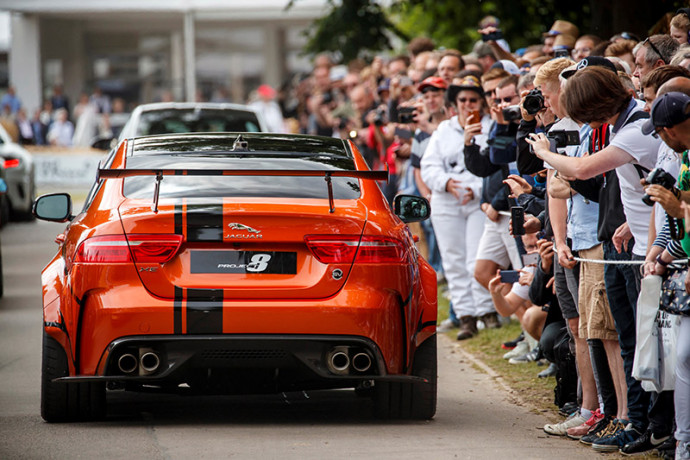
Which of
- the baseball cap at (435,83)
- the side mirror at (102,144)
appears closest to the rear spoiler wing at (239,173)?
the baseball cap at (435,83)

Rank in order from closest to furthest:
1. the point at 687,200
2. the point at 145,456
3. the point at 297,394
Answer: the point at 687,200 → the point at 145,456 → the point at 297,394

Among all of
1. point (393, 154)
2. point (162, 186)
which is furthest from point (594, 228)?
point (393, 154)

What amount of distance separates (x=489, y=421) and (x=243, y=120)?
864 centimetres

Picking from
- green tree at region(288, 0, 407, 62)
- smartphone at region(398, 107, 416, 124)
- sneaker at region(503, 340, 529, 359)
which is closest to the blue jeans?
sneaker at region(503, 340, 529, 359)

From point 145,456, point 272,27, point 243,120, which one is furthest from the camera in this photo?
point 272,27

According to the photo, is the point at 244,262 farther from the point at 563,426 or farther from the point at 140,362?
the point at 563,426

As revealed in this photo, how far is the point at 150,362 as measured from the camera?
671 centimetres

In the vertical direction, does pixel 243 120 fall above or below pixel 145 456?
above

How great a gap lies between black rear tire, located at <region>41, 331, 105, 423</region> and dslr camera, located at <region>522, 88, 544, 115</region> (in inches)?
109

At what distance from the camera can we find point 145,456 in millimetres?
6277

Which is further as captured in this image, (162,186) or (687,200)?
(162,186)

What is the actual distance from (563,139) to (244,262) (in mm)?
1743

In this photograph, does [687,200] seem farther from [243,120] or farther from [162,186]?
[243,120]

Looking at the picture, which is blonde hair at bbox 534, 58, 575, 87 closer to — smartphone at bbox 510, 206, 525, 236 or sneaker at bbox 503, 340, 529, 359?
smartphone at bbox 510, 206, 525, 236
